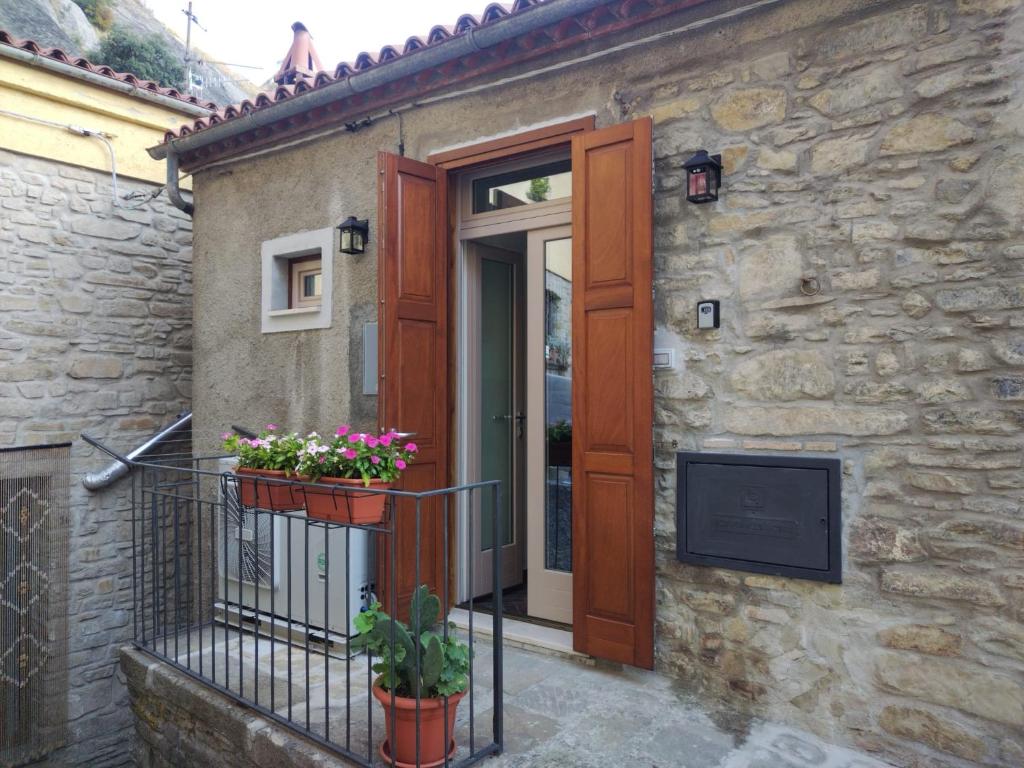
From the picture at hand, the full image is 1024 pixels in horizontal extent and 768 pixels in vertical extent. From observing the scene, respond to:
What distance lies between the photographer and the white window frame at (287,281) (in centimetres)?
498

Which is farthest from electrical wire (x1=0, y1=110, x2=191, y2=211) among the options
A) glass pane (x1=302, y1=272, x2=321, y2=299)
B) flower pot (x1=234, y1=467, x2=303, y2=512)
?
flower pot (x1=234, y1=467, x2=303, y2=512)

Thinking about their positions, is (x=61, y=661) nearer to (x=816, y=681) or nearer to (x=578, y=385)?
(x=578, y=385)

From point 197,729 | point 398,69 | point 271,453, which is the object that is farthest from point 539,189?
point 197,729

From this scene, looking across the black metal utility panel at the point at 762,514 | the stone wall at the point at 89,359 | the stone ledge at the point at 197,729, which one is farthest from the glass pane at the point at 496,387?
the stone wall at the point at 89,359

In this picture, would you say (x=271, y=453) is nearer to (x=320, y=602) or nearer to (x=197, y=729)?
(x=320, y=602)

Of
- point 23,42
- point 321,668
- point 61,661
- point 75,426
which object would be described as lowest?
point 61,661

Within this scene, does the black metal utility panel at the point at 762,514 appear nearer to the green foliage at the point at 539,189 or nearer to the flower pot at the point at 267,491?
the green foliage at the point at 539,189

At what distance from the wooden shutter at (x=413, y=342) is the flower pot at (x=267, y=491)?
671mm

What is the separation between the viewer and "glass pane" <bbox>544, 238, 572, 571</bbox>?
4234 mm

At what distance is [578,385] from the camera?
3691mm

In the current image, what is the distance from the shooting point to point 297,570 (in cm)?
463

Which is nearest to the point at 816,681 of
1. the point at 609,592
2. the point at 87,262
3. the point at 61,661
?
the point at 609,592

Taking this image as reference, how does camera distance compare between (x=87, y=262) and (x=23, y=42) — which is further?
(x=87, y=262)

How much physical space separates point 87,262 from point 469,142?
4310 mm
